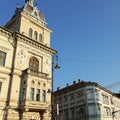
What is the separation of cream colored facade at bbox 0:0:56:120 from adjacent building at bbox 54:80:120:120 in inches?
669

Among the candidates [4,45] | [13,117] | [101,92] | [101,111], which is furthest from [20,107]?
[101,92]

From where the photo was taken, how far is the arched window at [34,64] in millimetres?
28906

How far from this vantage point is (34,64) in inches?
1166

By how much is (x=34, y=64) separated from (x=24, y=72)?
3.42 m

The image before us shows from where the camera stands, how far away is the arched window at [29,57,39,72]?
28.9 meters

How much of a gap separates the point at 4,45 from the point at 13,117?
10.6m

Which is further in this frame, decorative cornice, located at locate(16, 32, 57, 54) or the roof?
the roof

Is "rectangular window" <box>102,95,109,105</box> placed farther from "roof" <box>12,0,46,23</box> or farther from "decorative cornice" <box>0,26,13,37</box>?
"decorative cornice" <box>0,26,13,37</box>

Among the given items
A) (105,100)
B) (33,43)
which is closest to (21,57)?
(33,43)

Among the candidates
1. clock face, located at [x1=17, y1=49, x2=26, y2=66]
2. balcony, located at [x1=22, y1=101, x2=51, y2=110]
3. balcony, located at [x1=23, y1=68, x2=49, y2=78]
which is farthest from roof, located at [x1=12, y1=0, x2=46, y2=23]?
balcony, located at [x1=22, y1=101, x2=51, y2=110]

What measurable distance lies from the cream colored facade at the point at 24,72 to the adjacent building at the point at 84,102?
55.7 ft

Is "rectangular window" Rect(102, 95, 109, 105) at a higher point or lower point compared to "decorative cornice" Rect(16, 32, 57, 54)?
lower

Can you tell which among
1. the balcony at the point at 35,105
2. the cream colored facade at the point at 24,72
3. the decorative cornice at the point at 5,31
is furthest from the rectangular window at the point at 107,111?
the decorative cornice at the point at 5,31

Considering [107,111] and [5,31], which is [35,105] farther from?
[107,111]
